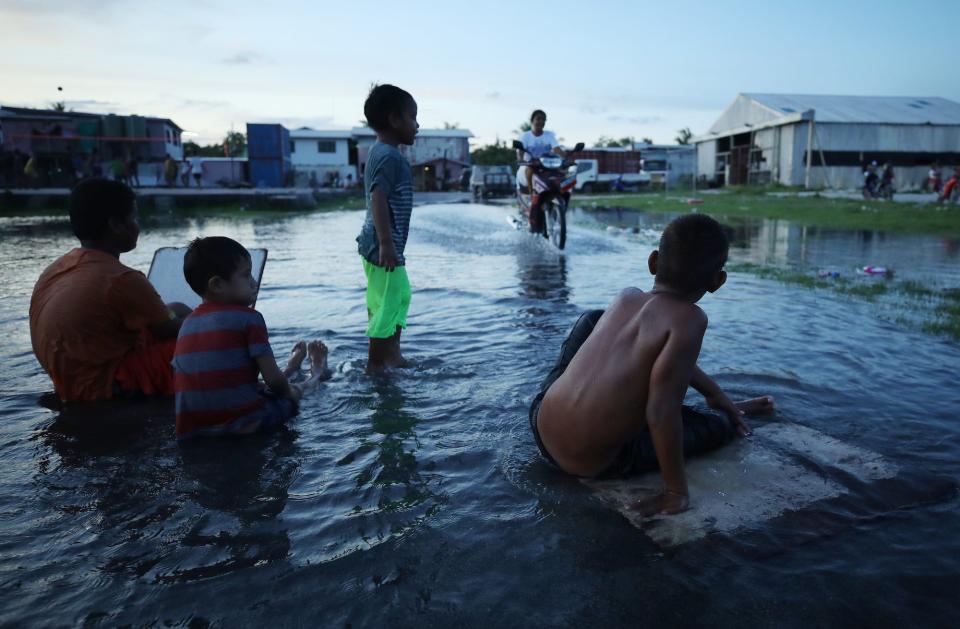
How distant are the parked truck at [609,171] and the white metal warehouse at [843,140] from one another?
8507 mm

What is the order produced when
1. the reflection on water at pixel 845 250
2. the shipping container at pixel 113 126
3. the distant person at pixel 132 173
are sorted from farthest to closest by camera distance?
the shipping container at pixel 113 126
the distant person at pixel 132 173
the reflection on water at pixel 845 250

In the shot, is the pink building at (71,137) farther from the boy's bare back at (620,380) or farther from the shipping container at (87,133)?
the boy's bare back at (620,380)

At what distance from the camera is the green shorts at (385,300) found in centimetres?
408

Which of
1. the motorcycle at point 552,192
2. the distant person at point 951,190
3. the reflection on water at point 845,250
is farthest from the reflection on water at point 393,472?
the distant person at point 951,190

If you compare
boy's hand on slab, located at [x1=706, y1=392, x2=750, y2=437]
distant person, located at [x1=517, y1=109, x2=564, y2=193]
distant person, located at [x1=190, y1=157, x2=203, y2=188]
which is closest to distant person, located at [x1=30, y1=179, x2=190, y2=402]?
boy's hand on slab, located at [x1=706, y1=392, x2=750, y2=437]

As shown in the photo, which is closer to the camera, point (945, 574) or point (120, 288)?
point (945, 574)

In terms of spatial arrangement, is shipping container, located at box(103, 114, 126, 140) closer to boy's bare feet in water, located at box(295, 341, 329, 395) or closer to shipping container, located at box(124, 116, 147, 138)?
shipping container, located at box(124, 116, 147, 138)

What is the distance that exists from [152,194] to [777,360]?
22.6m

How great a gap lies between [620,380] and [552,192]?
26.8 feet

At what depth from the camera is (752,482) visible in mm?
2504

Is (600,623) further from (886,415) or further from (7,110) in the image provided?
(7,110)

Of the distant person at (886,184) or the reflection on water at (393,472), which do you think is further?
the distant person at (886,184)

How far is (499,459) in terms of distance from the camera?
9.21 ft

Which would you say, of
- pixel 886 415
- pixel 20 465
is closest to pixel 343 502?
pixel 20 465
